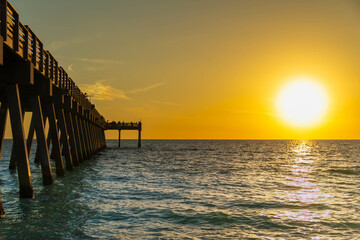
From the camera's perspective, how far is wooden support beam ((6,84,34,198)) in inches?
455

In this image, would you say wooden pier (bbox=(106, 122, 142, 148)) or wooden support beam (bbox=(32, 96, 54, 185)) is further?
wooden pier (bbox=(106, 122, 142, 148))

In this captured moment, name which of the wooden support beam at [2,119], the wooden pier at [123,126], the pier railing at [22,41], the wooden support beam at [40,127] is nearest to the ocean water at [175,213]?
the wooden support beam at [40,127]

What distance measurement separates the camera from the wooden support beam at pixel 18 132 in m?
11.6

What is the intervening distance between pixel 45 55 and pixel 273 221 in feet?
38.5

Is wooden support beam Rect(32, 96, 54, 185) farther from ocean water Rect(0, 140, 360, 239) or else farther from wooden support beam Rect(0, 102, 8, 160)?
wooden support beam Rect(0, 102, 8, 160)

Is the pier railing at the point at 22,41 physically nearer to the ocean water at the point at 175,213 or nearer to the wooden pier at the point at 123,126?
the ocean water at the point at 175,213

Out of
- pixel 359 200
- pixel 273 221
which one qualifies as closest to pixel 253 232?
pixel 273 221

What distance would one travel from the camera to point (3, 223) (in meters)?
9.73

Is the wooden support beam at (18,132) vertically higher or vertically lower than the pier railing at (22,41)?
lower

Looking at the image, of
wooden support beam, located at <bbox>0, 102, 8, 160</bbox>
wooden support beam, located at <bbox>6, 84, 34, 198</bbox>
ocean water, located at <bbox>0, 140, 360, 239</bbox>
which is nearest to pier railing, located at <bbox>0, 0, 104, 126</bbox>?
wooden support beam, located at <bbox>6, 84, 34, 198</bbox>

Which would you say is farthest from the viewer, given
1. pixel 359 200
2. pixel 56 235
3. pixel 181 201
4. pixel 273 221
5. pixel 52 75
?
pixel 52 75

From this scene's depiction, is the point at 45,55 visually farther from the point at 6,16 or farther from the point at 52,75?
the point at 6,16

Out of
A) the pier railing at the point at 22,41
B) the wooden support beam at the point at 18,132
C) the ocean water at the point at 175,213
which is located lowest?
the ocean water at the point at 175,213

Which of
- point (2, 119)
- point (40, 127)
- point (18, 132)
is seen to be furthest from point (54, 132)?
point (18, 132)
